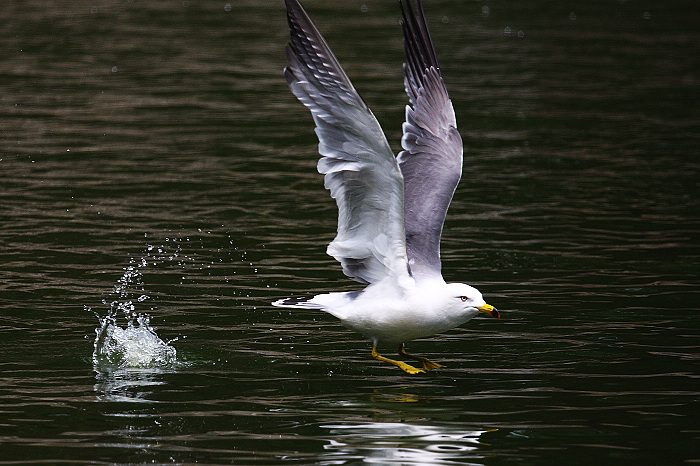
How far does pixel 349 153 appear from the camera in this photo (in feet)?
23.2

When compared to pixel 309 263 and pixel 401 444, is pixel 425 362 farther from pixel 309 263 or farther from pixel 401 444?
pixel 309 263

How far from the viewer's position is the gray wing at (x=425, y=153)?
835cm

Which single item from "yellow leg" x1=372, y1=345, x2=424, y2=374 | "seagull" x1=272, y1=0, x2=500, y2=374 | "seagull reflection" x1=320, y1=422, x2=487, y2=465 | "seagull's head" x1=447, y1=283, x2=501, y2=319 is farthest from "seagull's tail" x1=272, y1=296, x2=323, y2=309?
"seagull reflection" x1=320, y1=422, x2=487, y2=465

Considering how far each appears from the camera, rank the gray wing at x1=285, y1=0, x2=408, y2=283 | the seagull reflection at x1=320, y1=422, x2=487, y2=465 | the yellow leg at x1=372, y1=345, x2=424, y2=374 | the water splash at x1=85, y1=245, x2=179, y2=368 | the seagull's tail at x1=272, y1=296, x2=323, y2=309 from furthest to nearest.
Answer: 1. the water splash at x1=85, y1=245, x2=179, y2=368
2. the yellow leg at x1=372, y1=345, x2=424, y2=374
3. the seagull's tail at x1=272, y1=296, x2=323, y2=309
4. the gray wing at x1=285, y1=0, x2=408, y2=283
5. the seagull reflection at x1=320, y1=422, x2=487, y2=465

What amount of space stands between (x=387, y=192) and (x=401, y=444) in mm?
1668

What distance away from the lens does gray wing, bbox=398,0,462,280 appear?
27.4 ft

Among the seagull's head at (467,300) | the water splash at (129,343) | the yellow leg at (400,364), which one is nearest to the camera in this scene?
the seagull's head at (467,300)

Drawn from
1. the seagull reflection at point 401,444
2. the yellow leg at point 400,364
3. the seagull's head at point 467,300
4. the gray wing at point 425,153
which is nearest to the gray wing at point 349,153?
the seagull's head at point 467,300

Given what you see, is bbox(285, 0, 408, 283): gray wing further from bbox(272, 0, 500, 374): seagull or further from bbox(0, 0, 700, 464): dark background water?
bbox(0, 0, 700, 464): dark background water

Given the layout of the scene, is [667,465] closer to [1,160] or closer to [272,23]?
[1,160]

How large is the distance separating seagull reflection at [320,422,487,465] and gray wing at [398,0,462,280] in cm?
147

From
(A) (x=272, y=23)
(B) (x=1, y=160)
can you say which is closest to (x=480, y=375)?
(B) (x=1, y=160)

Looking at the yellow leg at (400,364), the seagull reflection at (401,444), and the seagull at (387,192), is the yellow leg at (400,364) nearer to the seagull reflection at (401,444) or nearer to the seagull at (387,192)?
the seagull at (387,192)

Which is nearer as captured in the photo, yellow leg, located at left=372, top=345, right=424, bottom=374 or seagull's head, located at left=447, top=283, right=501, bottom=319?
seagull's head, located at left=447, top=283, right=501, bottom=319
